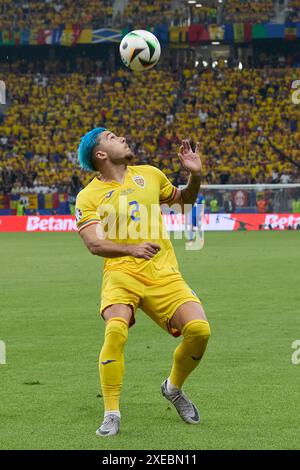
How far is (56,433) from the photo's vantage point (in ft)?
21.9

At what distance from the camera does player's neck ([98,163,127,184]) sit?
732 cm

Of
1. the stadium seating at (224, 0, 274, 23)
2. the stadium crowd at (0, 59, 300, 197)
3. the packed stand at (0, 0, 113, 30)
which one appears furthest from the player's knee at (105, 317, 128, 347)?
the packed stand at (0, 0, 113, 30)

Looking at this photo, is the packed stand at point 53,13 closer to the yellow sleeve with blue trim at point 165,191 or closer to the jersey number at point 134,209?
the yellow sleeve with blue trim at point 165,191

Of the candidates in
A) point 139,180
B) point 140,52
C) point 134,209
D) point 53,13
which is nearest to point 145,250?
point 134,209

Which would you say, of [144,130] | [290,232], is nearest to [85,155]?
[290,232]

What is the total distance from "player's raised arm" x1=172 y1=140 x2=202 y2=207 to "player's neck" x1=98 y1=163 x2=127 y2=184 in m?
0.50

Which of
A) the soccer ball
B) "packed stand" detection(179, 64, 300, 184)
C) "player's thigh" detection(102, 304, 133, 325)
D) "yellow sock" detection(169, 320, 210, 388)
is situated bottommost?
"packed stand" detection(179, 64, 300, 184)

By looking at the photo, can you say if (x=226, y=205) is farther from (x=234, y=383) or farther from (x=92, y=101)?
(x=234, y=383)

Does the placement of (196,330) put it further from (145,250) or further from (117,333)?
(145,250)

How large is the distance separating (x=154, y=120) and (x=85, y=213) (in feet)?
137

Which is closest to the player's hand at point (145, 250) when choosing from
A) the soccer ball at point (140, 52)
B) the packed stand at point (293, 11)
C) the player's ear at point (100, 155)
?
the player's ear at point (100, 155)

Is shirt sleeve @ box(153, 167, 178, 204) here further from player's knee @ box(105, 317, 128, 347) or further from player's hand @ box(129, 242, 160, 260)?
player's knee @ box(105, 317, 128, 347)

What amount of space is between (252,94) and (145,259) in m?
43.1

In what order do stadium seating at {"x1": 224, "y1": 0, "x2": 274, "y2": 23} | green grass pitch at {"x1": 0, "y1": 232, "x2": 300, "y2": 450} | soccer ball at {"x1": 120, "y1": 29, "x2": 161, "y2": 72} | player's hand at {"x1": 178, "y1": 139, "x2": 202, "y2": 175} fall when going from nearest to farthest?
green grass pitch at {"x1": 0, "y1": 232, "x2": 300, "y2": 450} → player's hand at {"x1": 178, "y1": 139, "x2": 202, "y2": 175} → soccer ball at {"x1": 120, "y1": 29, "x2": 161, "y2": 72} → stadium seating at {"x1": 224, "y1": 0, "x2": 274, "y2": 23}
